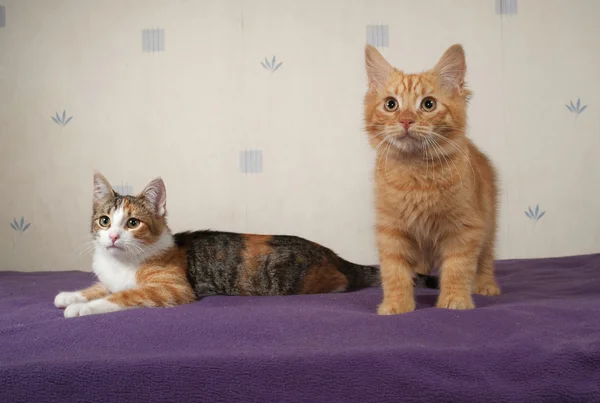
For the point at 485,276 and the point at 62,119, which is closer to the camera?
the point at 485,276

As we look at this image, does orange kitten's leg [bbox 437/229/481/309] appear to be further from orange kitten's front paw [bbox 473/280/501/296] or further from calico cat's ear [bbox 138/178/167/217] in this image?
calico cat's ear [bbox 138/178/167/217]

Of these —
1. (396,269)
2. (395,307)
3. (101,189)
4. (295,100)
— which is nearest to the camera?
(395,307)

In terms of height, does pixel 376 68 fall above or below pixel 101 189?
above

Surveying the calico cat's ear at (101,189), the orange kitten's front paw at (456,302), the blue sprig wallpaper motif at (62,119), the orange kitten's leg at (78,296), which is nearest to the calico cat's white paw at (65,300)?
the orange kitten's leg at (78,296)

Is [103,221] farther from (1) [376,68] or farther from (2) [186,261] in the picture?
(1) [376,68]

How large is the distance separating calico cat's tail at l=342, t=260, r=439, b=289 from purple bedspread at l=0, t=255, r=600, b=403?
0.59 metres

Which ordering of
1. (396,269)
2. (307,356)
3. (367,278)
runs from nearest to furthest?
1. (307,356)
2. (396,269)
3. (367,278)

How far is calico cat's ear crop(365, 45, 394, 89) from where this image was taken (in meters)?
1.64

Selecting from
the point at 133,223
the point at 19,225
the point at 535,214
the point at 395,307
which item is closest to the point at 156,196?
the point at 133,223

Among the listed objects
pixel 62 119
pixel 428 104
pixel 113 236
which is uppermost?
pixel 62 119

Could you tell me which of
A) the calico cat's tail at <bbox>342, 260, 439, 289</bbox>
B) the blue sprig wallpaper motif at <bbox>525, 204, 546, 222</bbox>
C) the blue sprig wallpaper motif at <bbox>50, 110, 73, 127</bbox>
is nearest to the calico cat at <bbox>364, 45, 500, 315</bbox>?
the calico cat's tail at <bbox>342, 260, 439, 289</bbox>

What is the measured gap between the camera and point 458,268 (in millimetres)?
1522

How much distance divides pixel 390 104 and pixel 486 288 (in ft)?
2.42

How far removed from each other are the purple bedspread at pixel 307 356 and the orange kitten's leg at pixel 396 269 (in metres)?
0.12
